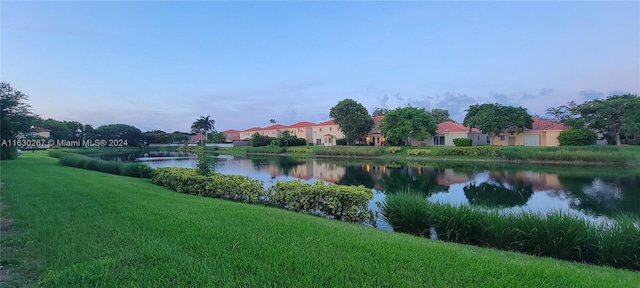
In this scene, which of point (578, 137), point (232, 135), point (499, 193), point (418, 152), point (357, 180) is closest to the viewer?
point (499, 193)

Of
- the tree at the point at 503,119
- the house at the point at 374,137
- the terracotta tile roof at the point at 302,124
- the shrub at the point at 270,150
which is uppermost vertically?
the terracotta tile roof at the point at 302,124

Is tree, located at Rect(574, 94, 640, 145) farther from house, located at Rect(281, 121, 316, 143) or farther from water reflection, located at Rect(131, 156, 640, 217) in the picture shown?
house, located at Rect(281, 121, 316, 143)

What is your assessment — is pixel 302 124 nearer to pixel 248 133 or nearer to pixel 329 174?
pixel 248 133

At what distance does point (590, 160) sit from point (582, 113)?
1005 cm

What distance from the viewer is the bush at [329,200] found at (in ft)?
24.7

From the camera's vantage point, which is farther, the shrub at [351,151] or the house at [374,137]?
the house at [374,137]

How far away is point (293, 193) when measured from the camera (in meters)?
8.31

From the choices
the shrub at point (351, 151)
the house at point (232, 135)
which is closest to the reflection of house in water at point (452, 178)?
the shrub at point (351, 151)

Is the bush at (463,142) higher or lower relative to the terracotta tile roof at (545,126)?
lower

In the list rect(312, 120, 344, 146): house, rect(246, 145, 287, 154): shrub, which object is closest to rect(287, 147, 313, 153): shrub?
rect(246, 145, 287, 154): shrub

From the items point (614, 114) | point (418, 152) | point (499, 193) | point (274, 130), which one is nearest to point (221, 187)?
point (499, 193)

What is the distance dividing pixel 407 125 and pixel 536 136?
14185mm

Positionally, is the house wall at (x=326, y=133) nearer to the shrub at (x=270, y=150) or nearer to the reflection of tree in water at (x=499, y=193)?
the shrub at (x=270, y=150)

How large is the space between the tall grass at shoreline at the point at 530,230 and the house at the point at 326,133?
50513mm
